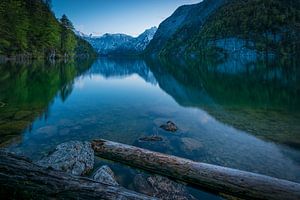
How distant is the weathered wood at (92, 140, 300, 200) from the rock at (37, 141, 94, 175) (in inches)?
28.8

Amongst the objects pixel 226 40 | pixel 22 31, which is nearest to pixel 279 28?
pixel 226 40

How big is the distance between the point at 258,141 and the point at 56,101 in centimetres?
1928

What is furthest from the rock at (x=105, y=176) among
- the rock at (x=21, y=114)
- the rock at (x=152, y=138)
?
the rock at (x=21, y=114)

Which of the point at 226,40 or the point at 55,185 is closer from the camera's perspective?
the point at 55,185

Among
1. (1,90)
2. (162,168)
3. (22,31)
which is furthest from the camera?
(22,31)

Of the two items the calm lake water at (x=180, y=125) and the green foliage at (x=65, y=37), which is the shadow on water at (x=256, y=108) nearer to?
the calm lake water at (x=180, y=125)

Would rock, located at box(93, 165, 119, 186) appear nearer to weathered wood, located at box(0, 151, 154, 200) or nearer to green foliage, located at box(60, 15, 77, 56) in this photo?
weathered wood, located at box(0, 151, 154, 200)

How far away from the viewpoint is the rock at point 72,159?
29.7 ft

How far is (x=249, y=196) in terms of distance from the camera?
7.09 meters

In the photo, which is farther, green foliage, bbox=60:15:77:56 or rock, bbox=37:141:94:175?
green foliage, bbox=60:15:77:56

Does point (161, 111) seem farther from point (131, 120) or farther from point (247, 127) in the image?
point (247, 127)

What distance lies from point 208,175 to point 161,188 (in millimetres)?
1619

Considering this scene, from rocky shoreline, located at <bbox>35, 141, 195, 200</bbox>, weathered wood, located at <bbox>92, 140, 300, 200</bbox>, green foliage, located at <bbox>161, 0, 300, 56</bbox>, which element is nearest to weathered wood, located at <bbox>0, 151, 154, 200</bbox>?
rocky shoreline, located at <bbox>35, 141, 195, 200</bbox>

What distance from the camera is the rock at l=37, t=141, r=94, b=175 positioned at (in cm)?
904
